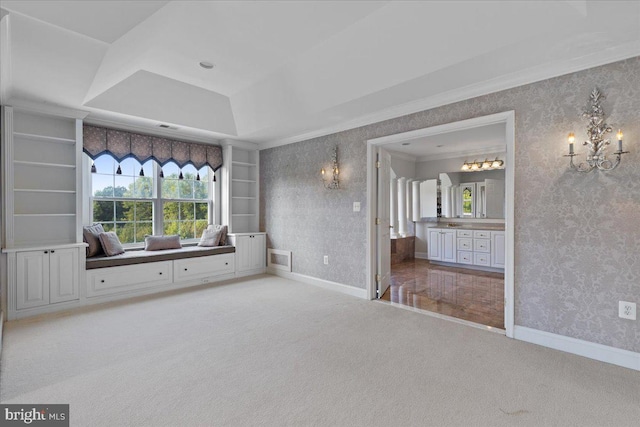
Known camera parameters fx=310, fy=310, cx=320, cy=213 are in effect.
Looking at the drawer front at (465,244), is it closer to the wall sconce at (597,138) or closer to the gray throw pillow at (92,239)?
the wall sconce at (597,138)

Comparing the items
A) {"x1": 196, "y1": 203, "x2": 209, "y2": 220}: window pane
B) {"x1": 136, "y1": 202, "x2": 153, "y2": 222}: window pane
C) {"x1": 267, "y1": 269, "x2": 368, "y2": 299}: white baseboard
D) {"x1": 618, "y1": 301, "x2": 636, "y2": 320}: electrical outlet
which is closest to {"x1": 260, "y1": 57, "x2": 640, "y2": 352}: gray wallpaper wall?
{"x1": 618, "y1": 301, "x2": 636, "y2": 320}: electrical outlet

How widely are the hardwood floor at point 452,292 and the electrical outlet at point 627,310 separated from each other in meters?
0.96

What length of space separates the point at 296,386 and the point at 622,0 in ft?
10.4

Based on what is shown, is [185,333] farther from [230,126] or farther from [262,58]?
[230,126]

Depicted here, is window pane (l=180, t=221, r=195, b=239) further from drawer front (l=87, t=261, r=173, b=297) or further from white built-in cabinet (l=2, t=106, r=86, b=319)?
white built-in cabinet (l=2, t=106, r=86, b=319)

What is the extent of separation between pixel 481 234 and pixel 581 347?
373cm

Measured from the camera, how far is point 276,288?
4641 mm

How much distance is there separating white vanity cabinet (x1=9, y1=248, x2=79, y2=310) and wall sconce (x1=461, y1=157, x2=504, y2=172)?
6.89 m

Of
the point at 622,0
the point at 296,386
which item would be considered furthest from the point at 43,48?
the point at 622,0

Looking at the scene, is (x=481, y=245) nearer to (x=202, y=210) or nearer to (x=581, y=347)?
(x=581, y=347)

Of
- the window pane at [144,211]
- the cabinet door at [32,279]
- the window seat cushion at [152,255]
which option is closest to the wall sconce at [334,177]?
the window seat cushion at [152,255]

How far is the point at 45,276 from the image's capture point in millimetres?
3518

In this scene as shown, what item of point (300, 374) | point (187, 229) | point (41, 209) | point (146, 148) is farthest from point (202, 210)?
point (300, 374)

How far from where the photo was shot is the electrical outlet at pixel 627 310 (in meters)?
2.32
